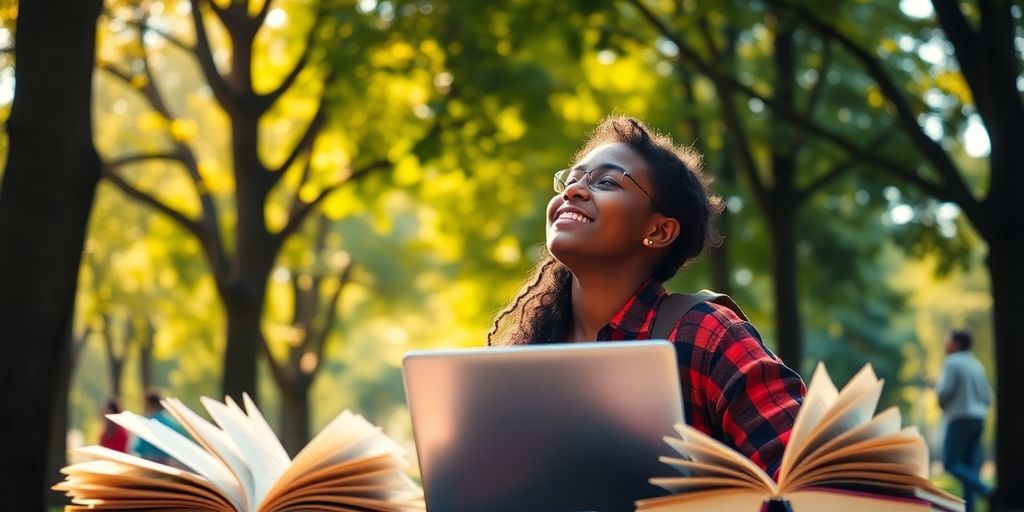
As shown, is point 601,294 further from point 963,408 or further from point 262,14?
point 262,14

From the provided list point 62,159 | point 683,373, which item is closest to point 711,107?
point 62,159

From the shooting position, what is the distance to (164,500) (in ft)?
7.89

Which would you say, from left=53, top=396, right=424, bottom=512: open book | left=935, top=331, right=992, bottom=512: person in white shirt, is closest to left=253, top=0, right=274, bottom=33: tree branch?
left=935, top=331, right=992, bottom=512: person in white shirt

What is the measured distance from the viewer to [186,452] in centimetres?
248

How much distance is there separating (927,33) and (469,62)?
454 centimetres

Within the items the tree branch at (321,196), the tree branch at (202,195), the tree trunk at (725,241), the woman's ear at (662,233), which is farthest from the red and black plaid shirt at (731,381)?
the tree trunk at (725,241)

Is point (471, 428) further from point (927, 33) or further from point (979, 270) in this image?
point (979, 270)

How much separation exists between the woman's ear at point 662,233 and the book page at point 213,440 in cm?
119

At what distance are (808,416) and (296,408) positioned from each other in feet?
74.3

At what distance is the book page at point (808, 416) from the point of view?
2258mm

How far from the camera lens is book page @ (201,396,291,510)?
2.52 m

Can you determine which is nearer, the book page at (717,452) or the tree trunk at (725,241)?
the book page at (717,452)

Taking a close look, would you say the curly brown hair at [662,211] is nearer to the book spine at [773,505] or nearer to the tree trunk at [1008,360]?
the book spine at [773,505]

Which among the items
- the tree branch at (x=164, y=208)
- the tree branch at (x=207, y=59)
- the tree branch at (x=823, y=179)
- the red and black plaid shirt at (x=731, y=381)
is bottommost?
the red and black plaid shirt at (x=731, y=381)
